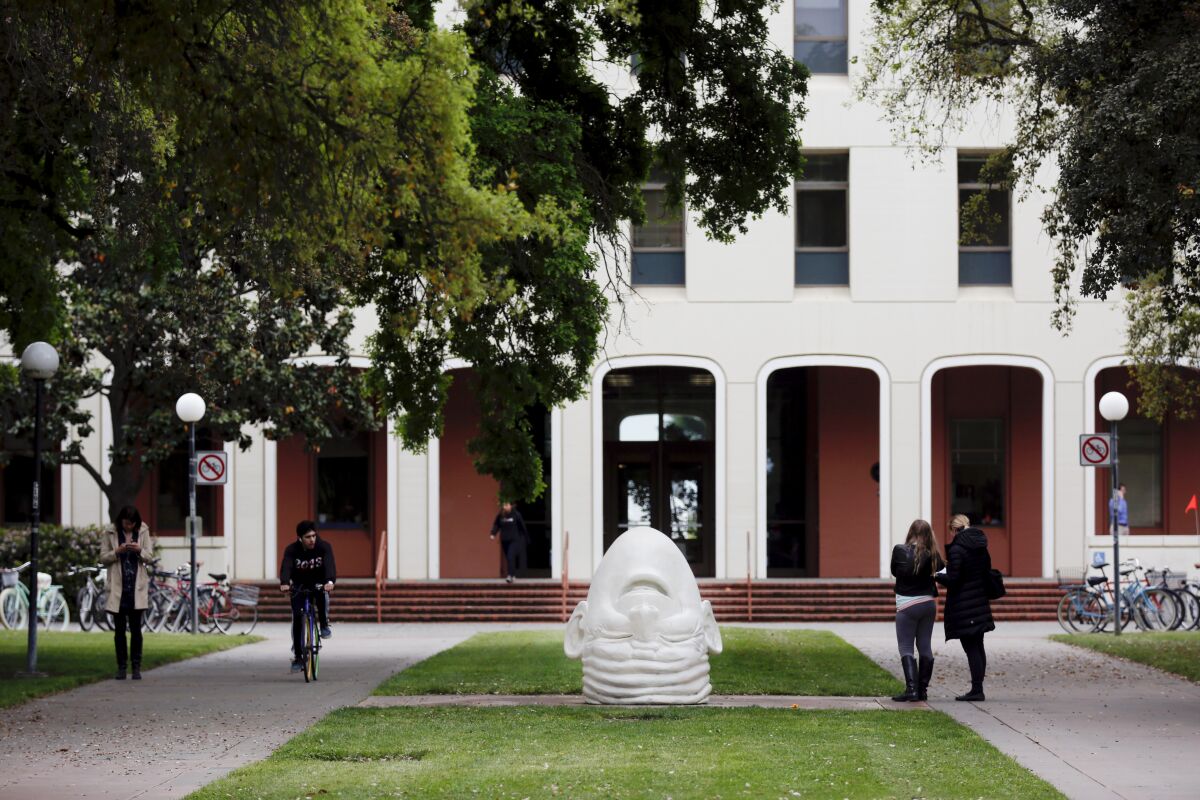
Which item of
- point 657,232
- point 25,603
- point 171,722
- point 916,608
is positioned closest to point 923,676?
point 916,608

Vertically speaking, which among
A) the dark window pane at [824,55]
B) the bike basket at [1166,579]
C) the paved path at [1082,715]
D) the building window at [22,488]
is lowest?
the paved path at [1082,715]

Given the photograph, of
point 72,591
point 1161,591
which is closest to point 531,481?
point 1161,591

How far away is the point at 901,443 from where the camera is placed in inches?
1299

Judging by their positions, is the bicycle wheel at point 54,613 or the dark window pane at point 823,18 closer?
the bicycle wheel at point 54,613

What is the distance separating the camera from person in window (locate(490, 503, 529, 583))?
106 ft

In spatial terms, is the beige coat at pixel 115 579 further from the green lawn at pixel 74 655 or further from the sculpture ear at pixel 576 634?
the sculpture ear at pixel 576 634

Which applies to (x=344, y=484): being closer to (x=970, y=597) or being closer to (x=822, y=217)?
(x=822, y=217)

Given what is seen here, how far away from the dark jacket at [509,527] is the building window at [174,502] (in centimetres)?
573

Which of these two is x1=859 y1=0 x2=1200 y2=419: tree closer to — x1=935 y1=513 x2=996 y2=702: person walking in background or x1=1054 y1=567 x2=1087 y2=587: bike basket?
x1=935 y1=513 x2=996 y2=702: person walking in background

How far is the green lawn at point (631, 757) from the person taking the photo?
9984 mm

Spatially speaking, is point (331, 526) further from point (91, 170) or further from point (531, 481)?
point (91, 170)

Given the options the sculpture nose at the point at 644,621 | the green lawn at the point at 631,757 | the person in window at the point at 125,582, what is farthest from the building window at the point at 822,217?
the green lawn at the point at 631,757

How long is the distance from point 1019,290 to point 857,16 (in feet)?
19.6

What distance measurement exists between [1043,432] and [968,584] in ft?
60.2
